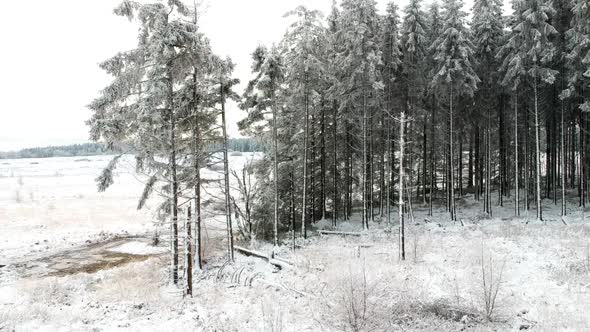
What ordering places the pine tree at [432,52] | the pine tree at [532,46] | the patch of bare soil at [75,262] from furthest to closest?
the pine tree at [432,52] < the patch of bare soil at [75,262] < the pine tree at [532,46]

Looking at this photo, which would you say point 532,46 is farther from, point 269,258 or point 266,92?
point 269,258

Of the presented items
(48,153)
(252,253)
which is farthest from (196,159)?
(48,153)

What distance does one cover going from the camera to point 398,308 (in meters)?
12.4

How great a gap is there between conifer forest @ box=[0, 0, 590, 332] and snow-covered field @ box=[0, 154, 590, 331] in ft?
0.35


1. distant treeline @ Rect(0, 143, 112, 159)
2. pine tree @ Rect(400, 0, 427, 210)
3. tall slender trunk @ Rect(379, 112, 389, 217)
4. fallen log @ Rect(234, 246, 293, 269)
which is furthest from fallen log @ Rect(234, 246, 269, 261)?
distant treeline @ Rect(0, 143, 112, 159)

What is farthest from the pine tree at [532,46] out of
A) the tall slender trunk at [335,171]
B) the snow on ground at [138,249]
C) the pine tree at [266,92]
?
the snow on ground at [138,249]

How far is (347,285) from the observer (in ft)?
→ 40.6

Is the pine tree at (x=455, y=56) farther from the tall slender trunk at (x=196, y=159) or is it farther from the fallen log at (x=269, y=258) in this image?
the tall slender trunk at (x=196, y=159)

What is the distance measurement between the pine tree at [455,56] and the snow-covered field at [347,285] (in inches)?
343

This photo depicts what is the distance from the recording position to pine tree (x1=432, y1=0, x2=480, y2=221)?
85.1 feet

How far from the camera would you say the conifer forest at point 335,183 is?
13.1 metres

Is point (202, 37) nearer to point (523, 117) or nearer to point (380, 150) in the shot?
point (380, 150)

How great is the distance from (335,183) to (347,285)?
55.7 ft

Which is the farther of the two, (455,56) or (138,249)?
(138,249)
